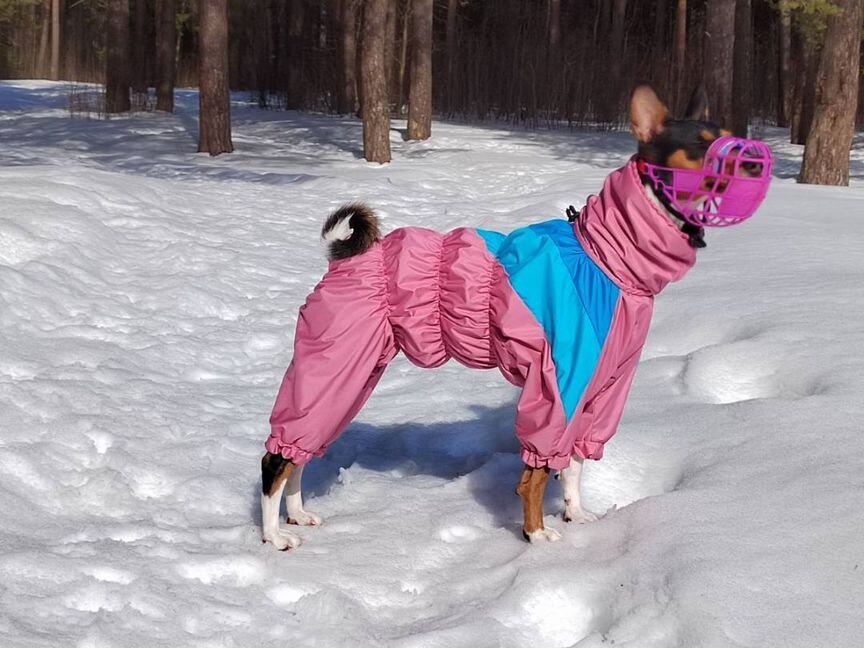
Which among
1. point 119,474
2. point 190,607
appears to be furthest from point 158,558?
point 119,474

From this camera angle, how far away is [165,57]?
20.7m

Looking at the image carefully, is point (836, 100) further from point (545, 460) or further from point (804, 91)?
point (545, 460)

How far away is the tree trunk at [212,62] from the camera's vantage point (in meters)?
13.3

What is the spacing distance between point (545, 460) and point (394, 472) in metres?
1.07

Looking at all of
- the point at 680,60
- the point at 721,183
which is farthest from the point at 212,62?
the point at 680,60

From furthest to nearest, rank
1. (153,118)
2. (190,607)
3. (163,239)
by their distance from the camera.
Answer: (153,118) < (163,239) < (190,607)

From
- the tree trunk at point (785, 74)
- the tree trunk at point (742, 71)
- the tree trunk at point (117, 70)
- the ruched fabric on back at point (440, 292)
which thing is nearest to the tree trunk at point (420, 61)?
the tree trunk at point (742, 71)

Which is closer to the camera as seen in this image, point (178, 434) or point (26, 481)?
point (26, 481)

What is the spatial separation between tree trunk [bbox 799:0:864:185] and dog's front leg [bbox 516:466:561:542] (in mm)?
9231

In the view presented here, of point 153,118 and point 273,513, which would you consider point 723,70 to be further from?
point 273,513

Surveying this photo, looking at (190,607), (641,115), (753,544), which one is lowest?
(190,607)

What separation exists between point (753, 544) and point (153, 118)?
1749 centimetres

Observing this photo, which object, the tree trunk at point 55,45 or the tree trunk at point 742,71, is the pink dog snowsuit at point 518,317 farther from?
the tree trunk at point 55,45

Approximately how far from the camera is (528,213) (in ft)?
30.3
